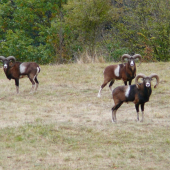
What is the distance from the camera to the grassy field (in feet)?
30.3

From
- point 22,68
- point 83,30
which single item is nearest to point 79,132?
point 22,68

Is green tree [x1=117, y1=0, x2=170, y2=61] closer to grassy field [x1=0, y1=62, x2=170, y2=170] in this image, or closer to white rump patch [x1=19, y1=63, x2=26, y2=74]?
grassy field [x1=0, y1=62, x2=170, y2=170]

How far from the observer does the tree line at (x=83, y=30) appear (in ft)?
89.5

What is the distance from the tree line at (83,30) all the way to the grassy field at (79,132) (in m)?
9.82

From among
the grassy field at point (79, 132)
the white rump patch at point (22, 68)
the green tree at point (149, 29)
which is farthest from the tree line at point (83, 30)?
the grassy field at point (79, 132)

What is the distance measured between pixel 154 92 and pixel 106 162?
26.4ft

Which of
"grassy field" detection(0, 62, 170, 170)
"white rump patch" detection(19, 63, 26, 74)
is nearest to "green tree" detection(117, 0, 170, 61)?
"grassy field" detection(0, 62, 170, 170)

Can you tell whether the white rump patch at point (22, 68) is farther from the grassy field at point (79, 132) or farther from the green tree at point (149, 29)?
the green tree at point (149, 29)

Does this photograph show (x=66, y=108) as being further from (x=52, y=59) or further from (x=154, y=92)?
(x=52, y=59)

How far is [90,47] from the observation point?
28.2 m

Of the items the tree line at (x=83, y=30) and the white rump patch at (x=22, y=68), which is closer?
the white rump patch at (x=22, y=68)

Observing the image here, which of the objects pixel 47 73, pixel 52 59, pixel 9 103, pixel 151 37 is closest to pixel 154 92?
pixel 9 103

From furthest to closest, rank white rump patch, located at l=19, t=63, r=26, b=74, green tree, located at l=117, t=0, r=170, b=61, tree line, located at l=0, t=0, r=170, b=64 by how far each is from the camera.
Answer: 1. tree line, located at l=0, t=0, r=170, b=64
2. green tree, located at l=117, t=0, r=170, b=61
3. white rump patch, located at l=19, t=63, r=26, b=74

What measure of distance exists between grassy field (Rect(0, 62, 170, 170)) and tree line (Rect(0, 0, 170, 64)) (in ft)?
32.2
